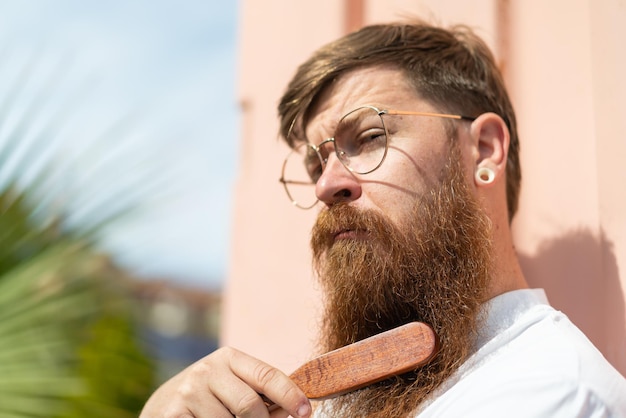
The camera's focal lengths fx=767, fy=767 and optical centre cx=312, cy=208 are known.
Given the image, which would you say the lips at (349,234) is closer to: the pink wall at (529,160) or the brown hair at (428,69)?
the brown hair at (428,69)

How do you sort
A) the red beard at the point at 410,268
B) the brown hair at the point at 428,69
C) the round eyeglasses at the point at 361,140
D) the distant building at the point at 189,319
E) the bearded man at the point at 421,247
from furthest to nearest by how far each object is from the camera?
the distant building at the point at 189,319
the brown hair at the point at 428,69
the round eyeglasses at the point at 361,140
the red beard at the point at 410,268
the bearded man at the point at 421,247

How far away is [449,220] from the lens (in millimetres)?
1601

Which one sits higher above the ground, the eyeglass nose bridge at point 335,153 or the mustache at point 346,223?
the eyeglass nose bridge at point 335,153

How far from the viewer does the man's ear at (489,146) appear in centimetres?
171

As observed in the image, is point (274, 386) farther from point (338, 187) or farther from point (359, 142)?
point (359, 142)

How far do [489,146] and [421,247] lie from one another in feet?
1.10

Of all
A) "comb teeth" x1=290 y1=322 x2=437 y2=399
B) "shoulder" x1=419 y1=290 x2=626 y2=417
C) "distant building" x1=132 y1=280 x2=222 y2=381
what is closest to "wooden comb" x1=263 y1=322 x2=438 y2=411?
"comb teeth" x1=290 y1=322 x2=437 y2=399

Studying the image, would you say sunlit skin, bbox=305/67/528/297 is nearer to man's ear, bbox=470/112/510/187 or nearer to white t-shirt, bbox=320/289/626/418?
man's ear, bbox=470/112/510/187

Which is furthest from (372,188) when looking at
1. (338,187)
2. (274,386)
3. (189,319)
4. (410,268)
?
(189,319)

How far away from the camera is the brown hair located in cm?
177

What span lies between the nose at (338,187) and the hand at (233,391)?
1.36ft

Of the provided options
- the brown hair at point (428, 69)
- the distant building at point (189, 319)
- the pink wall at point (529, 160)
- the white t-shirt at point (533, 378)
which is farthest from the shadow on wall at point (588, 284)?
the distant building at point (189, 319)

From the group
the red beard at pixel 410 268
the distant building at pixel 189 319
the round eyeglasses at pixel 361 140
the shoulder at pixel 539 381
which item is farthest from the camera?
the distant building at pixel 189 319

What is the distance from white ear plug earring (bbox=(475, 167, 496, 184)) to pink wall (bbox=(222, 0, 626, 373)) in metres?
0.25
